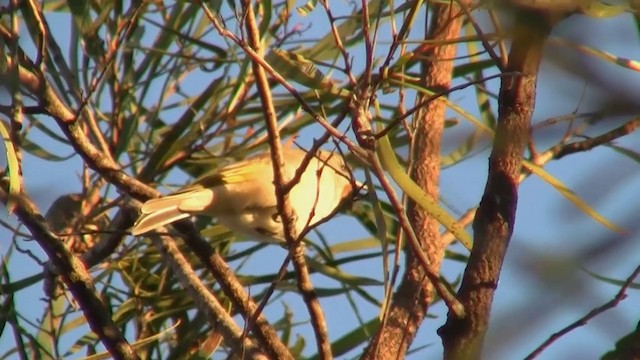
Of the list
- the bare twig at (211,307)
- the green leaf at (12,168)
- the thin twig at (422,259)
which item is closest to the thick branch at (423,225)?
the bare twig at (211,307)

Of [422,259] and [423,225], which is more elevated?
[423,225]

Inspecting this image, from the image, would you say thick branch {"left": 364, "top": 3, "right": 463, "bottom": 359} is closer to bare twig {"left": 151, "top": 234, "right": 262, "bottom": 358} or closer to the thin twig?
bare twig {"left": 151, "top": 234, "right": 262, "bottom": 358}

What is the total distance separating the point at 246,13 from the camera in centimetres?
134

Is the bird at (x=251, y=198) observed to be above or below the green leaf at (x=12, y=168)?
above

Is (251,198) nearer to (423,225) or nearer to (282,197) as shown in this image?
(423,225)

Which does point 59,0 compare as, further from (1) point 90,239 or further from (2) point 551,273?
(2) point 551,273

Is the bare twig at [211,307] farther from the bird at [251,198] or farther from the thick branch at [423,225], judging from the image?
the bird at [251,198]

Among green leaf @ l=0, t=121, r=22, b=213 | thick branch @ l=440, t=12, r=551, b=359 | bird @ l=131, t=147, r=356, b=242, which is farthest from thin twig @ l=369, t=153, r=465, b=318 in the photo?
bird @ l=131, t=147, r=356, b=242

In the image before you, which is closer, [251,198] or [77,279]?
[77,279]

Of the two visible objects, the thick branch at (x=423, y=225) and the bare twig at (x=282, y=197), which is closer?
the bare twig at (x=282, y=197)

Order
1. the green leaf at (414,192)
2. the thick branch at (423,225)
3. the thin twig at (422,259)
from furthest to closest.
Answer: the thick branch at (423,225), the green leaf at (414,192), the thin twig at (422,259)

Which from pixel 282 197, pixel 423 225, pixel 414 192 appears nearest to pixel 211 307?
pixel 282 197

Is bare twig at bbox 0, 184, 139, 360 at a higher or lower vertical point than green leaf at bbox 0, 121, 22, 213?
lower

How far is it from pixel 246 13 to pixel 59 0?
4.91 ft
